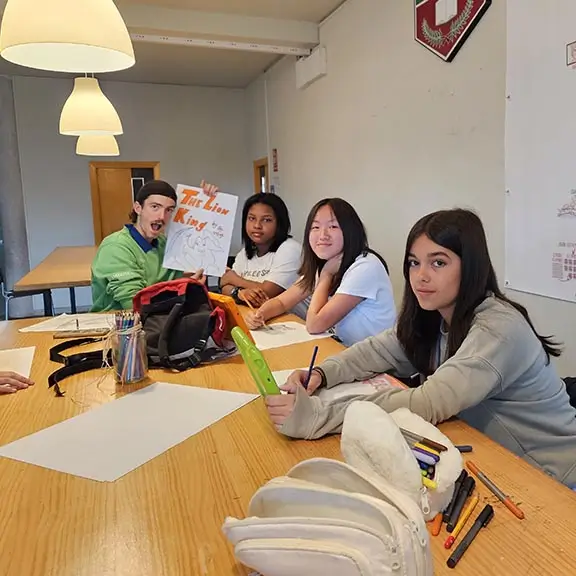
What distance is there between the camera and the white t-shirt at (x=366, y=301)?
6.29 feet

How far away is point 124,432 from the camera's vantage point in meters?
1.06

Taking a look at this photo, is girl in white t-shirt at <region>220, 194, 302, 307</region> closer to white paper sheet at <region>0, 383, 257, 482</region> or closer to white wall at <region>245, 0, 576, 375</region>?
white wall at <region>245, 0, 576, 375</region>

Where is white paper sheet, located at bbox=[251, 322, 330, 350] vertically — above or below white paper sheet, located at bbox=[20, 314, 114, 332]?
Answer: below

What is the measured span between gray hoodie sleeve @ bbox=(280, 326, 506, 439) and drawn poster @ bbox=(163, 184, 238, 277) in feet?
4.29

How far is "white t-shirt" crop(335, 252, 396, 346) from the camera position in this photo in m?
1.92

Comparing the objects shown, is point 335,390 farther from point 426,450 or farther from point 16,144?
point 16,144

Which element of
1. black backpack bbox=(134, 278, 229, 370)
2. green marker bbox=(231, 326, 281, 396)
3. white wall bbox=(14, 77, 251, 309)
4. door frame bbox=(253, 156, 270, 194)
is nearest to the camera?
green marker bbox=(231, 326, 281, 396)

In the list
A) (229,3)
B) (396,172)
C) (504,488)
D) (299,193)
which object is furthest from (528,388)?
(299,193)

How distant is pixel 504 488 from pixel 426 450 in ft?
0.47

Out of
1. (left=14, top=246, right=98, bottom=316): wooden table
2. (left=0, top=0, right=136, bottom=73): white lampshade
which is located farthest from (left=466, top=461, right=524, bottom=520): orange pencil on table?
(left=14, top=246, right=98, bottom=316): wooden table

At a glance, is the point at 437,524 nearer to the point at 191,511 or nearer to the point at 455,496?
the point at 455,496

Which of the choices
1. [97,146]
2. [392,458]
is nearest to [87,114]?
[97,146]

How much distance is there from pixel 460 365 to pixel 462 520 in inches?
16.0

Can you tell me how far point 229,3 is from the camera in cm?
405
